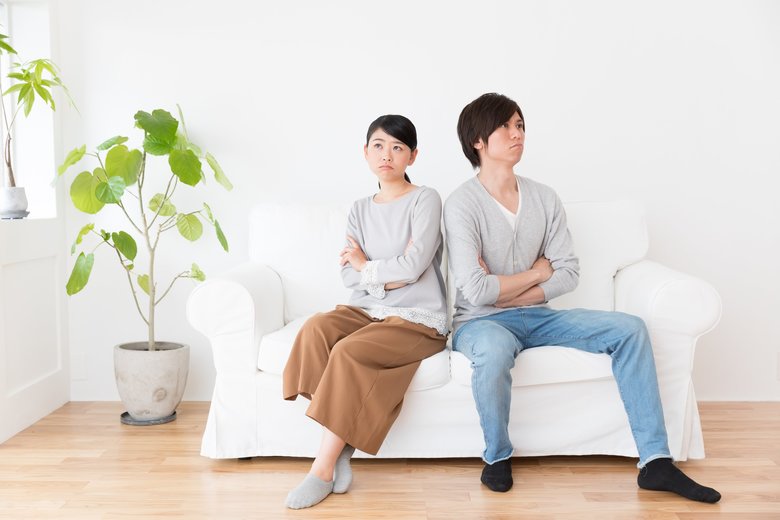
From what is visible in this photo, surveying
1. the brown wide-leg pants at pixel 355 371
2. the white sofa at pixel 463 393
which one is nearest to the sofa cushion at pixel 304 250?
the white sofa at pixel 463 393

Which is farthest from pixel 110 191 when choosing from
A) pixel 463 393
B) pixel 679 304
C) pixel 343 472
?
pixel 679 304

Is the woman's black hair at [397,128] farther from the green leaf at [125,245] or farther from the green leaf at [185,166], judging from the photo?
the green leaf at [125,245]

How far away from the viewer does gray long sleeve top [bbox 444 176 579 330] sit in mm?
2387

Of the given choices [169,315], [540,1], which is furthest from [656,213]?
[169,315]


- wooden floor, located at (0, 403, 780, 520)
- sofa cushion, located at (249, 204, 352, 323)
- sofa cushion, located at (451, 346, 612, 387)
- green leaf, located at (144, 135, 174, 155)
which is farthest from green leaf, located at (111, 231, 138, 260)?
sofa cushion, located at (451, 346, 612, 387)

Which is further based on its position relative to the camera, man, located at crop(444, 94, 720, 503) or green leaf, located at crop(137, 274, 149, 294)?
green leaf, located at crop(137, 274, 149, 294)

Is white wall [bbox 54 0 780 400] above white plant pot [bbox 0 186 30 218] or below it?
above

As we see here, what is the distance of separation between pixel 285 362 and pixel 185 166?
2.83 feet

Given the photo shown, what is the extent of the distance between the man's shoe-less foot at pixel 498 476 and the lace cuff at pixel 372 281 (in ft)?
2.03

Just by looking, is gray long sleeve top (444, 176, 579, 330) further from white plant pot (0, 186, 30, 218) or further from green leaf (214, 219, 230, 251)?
white plant pot (0, 186, 30, 218)

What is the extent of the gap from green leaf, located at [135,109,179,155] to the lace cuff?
906 millimetres

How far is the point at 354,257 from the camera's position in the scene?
→ 2.46 metres

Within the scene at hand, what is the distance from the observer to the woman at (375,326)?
2.10 m

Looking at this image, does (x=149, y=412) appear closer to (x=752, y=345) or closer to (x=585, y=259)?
(x=585, y=259)
